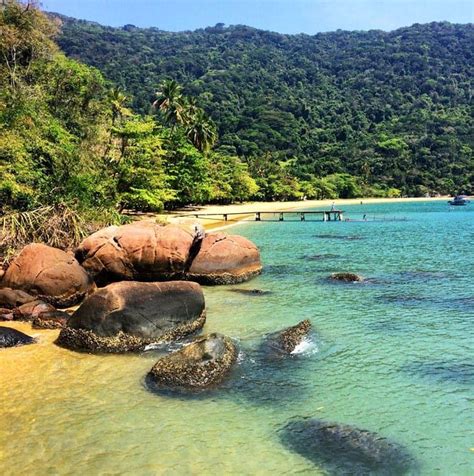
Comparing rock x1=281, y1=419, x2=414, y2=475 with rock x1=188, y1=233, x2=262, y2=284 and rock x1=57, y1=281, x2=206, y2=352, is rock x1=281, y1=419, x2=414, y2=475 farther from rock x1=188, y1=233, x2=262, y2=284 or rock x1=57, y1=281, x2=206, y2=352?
rock x1=188, y1=233, x2=262, y2=284

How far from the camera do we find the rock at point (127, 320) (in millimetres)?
9688

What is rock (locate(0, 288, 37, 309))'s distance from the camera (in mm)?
12281

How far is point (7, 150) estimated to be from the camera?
1656 cm

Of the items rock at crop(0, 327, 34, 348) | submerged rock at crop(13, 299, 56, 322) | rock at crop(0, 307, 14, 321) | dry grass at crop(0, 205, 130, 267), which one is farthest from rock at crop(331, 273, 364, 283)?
rock at crop(0, 327, 34, 348)

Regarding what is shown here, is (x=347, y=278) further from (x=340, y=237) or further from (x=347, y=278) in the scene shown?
(x=340, y=237)

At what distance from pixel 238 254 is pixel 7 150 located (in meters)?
8.28

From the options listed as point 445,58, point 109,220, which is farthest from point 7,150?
point 445,58

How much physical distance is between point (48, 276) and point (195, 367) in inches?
252

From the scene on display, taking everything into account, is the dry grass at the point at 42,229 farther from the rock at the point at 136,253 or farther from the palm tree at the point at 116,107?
the palm tree at the point at 116,107

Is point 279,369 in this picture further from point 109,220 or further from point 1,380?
point 109,220

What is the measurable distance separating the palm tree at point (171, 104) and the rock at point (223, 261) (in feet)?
143

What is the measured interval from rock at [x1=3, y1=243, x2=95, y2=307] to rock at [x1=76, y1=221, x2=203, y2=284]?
1.23 metres

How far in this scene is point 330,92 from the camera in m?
155

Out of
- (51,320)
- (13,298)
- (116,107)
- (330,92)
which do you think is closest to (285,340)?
(51,320)
